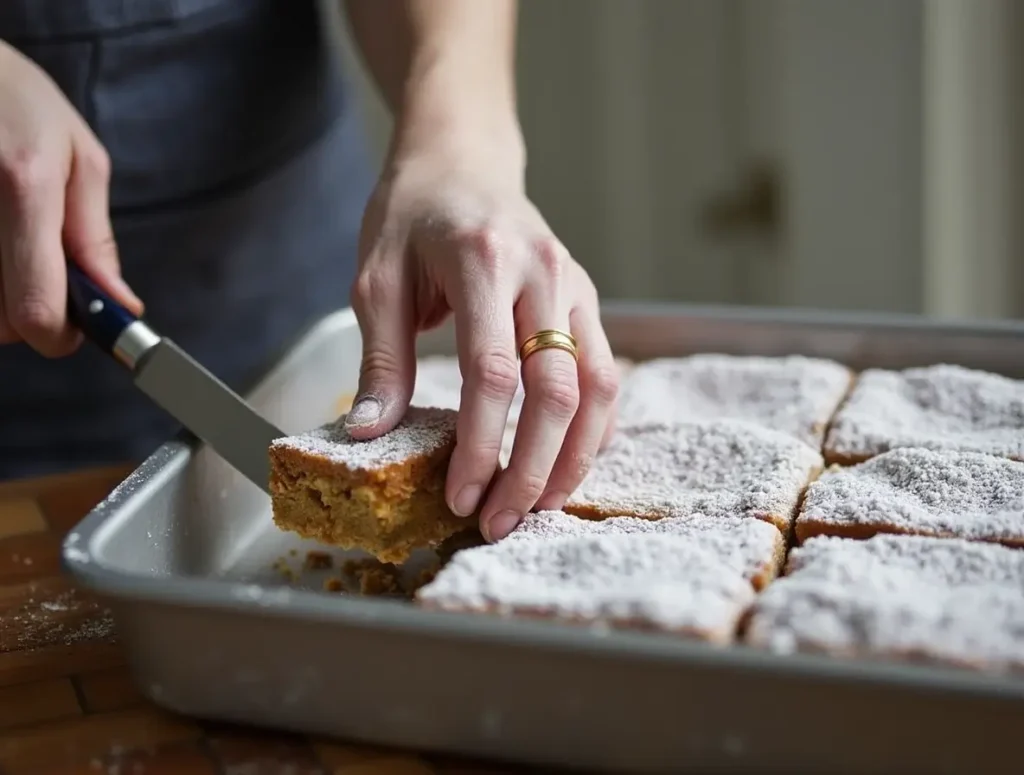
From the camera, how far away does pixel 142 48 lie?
1.78 metres

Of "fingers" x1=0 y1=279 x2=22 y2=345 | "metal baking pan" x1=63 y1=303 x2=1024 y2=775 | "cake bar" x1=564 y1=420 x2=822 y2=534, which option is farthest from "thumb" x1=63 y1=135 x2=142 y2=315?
"cake bar" x1=564 y1=420 x2=822 y2=534

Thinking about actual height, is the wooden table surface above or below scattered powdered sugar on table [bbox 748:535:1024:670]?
below

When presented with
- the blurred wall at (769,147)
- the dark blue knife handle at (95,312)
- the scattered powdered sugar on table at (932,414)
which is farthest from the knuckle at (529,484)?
the blurred wall at (769,147)

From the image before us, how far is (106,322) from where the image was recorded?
1.45 m

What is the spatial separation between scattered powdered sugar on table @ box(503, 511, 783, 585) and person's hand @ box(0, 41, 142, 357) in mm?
597

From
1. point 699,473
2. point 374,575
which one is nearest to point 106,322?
point 374,575

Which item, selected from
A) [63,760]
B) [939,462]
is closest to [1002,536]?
[939,462]

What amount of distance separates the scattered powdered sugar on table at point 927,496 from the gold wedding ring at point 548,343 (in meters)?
0.28

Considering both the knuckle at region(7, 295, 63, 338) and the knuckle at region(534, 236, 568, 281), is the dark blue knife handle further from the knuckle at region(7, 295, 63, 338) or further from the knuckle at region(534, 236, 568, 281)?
the knuckle at region(534, 236, 568, 281)

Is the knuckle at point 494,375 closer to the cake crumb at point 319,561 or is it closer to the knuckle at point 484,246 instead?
the knuckle at point 484,246

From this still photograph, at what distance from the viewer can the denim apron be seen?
69.7 inches

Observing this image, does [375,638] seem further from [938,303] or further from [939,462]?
[938,303]

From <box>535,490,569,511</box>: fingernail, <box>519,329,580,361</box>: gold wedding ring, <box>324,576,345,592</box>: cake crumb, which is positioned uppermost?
<box>519,329,580,361</box>: gold wedding ring

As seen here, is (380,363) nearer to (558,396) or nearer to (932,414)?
(558,396)
